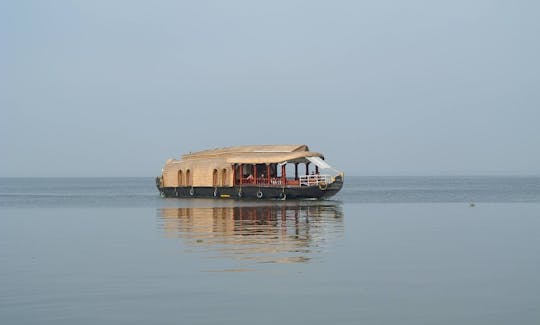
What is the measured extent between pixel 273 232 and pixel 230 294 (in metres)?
13.7

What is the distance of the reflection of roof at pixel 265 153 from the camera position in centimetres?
5559

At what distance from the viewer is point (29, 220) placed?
134 ft

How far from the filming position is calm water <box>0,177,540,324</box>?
15.0 meters

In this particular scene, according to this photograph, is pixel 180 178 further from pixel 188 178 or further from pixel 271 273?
pixel 271 273

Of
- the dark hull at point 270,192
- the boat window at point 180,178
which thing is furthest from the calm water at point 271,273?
the boat window at point 180,178

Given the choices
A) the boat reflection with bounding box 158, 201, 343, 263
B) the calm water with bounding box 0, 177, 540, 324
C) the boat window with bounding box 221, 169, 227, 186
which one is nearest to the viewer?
the calm water with bounding box 0, 177, 540, 324

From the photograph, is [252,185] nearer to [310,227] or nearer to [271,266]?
[310,227]

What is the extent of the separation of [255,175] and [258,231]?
89.6ft

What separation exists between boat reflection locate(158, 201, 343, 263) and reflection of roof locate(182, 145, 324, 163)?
7760mm

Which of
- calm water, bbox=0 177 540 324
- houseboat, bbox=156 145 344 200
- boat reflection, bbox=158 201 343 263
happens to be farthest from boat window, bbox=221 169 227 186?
calm water, bbox=0 177 540 324

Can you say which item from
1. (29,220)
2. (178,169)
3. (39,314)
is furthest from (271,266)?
(178,169)

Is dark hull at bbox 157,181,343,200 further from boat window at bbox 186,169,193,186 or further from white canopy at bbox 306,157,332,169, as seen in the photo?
boat window at bbox 186,169,193,186

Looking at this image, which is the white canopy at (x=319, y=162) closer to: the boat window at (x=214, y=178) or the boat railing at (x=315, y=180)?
the boat railing at (x=315, y=180)

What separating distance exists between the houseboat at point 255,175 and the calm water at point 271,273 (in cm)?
1964
